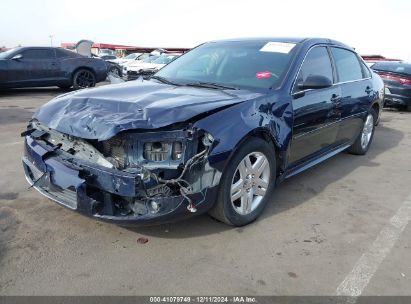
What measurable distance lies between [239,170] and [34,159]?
1.71 meters

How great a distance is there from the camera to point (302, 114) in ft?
13.1

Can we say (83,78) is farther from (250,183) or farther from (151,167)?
(151,167)

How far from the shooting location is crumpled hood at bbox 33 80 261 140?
2.88 meters

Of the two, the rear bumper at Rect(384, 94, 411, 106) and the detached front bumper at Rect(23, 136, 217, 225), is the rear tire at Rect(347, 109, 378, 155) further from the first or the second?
Answer: the rear bumper at Rect(384, 94, 411, 106)

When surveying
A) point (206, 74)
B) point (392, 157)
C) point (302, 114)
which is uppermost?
point (206, 74)

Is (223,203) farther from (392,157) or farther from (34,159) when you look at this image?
(392,157)

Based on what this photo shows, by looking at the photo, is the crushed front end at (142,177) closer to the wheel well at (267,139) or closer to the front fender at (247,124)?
the front fender at (247,124)

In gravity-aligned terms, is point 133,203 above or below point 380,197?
above

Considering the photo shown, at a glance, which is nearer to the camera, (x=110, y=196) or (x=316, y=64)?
(x=110, y=196)

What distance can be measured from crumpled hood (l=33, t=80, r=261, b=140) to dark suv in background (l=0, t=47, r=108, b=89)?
9.35 m

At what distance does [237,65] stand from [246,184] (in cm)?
140

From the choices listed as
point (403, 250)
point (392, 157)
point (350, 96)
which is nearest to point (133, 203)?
point (403, 250)

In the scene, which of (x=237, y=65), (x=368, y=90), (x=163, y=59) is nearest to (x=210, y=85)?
(x=237, y=65)

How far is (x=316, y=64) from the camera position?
445 cm
